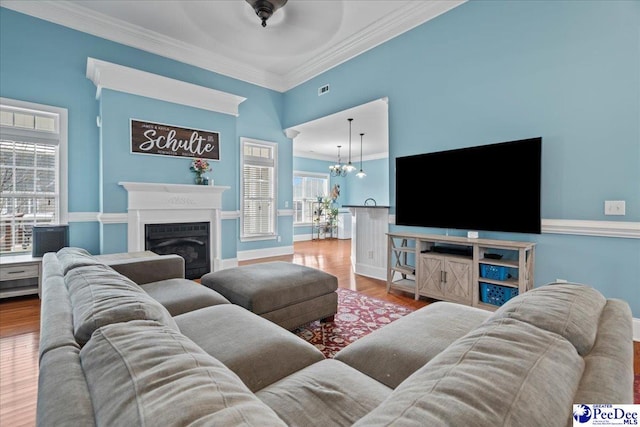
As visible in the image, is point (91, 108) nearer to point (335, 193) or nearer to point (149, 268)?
point (149, 268)

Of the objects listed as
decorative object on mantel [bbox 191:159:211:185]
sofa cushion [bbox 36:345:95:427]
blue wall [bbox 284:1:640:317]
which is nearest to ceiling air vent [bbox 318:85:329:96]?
blue wall [bbox 284:1:640:317]

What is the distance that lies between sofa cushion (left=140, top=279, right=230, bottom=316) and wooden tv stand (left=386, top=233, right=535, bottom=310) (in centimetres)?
239

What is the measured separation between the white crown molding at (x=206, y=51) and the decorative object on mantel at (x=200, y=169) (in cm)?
178

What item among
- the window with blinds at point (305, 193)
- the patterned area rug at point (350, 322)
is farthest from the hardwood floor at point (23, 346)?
the window with blinds at point (305, 193)

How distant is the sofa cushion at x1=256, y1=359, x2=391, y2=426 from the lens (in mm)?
953

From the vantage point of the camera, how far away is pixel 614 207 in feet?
8.73

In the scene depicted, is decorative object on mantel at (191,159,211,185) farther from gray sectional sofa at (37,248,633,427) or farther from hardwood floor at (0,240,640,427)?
gray sectional sofa at (37,248,633,427)

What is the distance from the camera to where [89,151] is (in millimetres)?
4309

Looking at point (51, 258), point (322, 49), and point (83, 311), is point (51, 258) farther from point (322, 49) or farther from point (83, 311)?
point (322, 49)

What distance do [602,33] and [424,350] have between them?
3351mm

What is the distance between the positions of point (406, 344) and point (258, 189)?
5355 mm

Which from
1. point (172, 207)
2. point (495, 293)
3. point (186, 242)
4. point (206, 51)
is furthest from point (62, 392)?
point (206, 51)

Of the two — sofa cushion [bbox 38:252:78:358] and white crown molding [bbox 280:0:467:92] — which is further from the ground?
white crown molding [bbox 280:0:467:92]

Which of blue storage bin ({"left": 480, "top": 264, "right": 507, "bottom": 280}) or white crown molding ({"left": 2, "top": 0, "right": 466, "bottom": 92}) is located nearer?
blue storage bin ({"left": 480, "top": 264, "right": 507, "bottom": 280})
